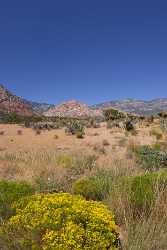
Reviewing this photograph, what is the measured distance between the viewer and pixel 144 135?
24.1m

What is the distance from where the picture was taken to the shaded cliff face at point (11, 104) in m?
59.1

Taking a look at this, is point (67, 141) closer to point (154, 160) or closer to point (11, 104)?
point (154, 160)

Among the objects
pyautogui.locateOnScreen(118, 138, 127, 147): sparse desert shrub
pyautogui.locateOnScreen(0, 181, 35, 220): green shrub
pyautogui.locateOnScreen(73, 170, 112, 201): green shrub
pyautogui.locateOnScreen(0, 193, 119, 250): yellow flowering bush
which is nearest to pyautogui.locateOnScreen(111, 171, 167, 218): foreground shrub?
pyautogui.locateOnScreen(73, 170, 112, 201): green shrub

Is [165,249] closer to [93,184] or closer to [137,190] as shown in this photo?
[137,190]

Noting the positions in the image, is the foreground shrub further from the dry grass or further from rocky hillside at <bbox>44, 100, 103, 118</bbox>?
rocky hillside at <bbox>44, 100, 103, 118</bbox>

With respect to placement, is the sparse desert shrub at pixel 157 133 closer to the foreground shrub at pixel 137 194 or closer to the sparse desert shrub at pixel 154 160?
the sparse desert shrub at pixel 154 160

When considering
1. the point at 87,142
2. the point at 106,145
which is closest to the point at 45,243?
the point at 106,145

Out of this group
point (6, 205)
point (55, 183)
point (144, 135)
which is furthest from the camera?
point (144, 135)

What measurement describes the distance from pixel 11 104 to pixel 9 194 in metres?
55.4

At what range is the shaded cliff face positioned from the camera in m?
59.1

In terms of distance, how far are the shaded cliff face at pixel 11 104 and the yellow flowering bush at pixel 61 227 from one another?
5261 cm

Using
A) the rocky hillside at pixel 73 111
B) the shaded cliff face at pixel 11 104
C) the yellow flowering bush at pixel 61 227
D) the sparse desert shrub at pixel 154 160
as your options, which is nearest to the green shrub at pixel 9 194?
the yellow flowering bush at pixel 61 227

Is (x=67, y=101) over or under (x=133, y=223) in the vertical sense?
over

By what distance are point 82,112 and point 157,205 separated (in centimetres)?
5837
